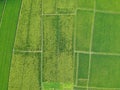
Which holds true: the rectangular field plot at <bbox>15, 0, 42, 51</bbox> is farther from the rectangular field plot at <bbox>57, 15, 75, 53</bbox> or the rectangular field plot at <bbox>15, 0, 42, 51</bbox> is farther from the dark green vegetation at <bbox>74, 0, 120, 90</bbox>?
the dark green vegetation at <bbox>74, 0, 120, 90</bbox>

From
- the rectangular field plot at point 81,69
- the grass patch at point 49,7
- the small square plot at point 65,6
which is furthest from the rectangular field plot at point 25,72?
the small square plot at point 65,6

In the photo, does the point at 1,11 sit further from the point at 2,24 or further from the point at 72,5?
the point at 72,5

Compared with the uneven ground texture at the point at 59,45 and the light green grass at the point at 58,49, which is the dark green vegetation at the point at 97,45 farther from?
the light green grass at the point at 58,49

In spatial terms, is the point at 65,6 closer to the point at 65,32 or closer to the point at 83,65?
the point at 65,32

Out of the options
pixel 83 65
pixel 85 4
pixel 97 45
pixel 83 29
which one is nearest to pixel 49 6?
pixel 85 4

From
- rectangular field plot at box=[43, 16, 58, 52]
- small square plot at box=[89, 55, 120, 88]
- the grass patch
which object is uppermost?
the grass patch

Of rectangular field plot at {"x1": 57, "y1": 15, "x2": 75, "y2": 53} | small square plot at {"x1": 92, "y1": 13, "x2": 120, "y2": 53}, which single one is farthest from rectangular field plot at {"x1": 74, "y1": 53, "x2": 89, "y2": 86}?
small square plot at {"x1": 92, "y1": 13, "x2": 120, "y2": 53}
